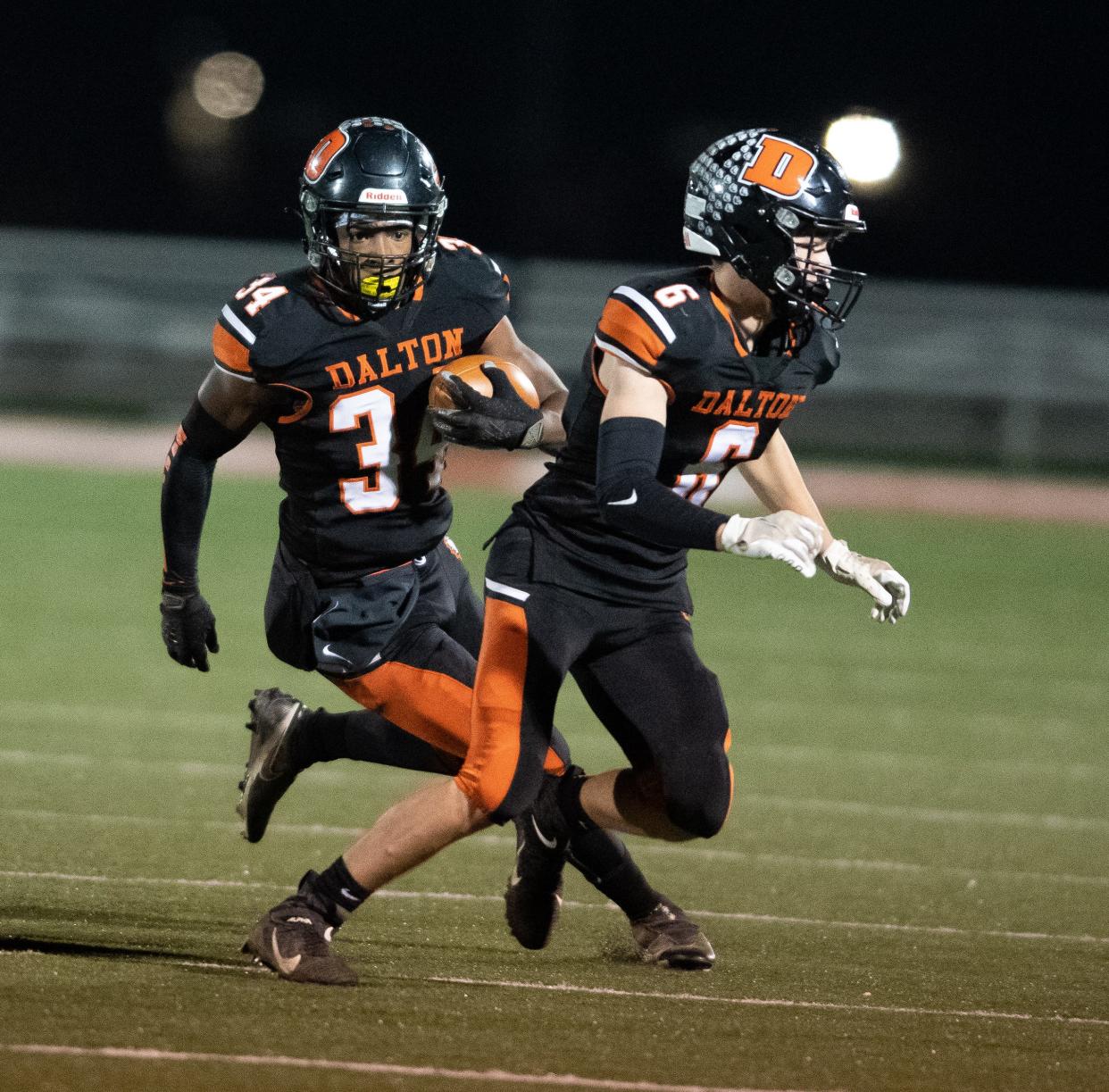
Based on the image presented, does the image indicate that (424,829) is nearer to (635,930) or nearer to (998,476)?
(635,930)

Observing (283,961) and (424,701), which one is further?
(424,701)

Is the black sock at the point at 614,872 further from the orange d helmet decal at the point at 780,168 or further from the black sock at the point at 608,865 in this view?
the orange d helmet decal at the point at 780,168

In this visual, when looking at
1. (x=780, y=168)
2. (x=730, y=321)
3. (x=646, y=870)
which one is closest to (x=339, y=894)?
(x=730, y=321)

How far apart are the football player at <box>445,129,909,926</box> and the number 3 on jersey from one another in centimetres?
34

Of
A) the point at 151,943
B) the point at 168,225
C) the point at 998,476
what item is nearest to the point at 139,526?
the point at 998,476

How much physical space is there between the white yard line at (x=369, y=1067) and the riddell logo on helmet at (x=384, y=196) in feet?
5.92

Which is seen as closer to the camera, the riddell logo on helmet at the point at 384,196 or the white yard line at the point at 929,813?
the riddell logo on helmet at the point at 384,196

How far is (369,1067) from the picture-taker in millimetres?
3010

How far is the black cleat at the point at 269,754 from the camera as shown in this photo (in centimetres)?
440

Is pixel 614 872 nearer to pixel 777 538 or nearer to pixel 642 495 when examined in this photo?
pixel 642 495

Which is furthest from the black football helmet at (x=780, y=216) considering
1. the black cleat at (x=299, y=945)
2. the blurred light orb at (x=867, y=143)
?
the blurred light orb at (x=867, y=143)

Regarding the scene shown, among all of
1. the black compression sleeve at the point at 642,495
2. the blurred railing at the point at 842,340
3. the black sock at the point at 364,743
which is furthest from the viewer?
the blurred railing at the point at 842,340

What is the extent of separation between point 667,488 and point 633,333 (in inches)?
12.3

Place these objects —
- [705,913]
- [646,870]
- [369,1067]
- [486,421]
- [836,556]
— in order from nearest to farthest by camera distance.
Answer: [369,1067] → [836,556] → [486,421] → [705,913] → [646,870]
